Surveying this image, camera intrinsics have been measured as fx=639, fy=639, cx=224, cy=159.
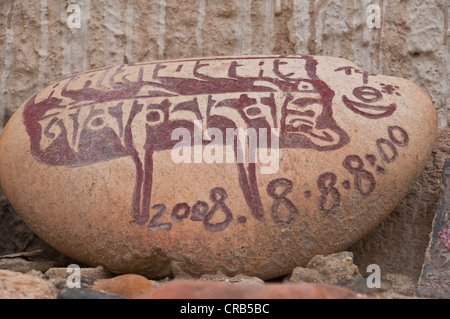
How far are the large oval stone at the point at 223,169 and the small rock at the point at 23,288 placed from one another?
0.62 meters

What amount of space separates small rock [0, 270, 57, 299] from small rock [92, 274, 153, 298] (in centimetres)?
19

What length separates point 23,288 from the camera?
75.4 inches

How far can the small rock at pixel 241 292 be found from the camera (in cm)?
161

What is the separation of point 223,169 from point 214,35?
55.3 inches

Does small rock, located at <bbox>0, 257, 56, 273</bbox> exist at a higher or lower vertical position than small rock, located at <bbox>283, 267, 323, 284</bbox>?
lower

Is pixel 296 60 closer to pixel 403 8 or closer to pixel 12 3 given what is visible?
pixel 403 8

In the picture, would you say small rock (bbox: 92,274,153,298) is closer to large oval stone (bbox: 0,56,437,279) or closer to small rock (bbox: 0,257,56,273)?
large oval stone (bbox: 0,56,437,279)

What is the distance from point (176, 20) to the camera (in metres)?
3.75

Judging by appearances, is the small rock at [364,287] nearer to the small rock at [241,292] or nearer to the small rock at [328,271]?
the small rock at [241,292]

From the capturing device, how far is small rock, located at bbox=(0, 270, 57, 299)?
6.14 ft

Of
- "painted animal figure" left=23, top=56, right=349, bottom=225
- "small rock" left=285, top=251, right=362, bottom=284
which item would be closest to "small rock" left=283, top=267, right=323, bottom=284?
"small rock" left=285, top=251, right=362, bottom=284

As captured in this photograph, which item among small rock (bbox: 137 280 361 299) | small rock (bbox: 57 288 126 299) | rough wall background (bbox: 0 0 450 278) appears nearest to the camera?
small rock (bbox: 137 280 361 299)

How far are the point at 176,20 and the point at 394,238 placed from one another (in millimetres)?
1771

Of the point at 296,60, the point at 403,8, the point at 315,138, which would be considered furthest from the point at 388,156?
the point at 403,8
